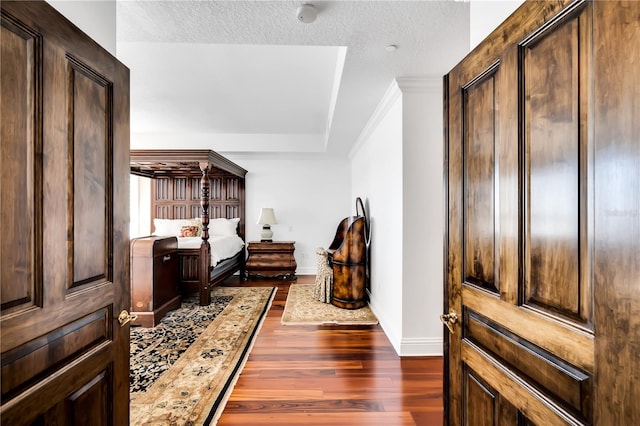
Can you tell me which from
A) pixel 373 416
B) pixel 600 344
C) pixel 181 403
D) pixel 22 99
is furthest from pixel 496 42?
pixel 181 403

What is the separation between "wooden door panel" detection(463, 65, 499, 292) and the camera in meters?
1.05

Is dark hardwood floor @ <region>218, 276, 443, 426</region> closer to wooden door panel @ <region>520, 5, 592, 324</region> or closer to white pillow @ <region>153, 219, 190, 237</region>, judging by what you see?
wooden door panel @ <region>520, 5, 592, 324</region>

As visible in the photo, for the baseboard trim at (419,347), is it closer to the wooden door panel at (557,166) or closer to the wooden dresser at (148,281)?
the wooden door panel at (557,166)

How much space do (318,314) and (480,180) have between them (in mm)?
2907

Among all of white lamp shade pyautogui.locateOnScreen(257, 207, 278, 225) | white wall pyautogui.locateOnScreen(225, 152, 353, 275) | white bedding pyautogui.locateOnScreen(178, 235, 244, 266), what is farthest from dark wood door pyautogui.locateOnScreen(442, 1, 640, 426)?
white wall pyautogui.locateOnScreen(225, 152, 353, 275)

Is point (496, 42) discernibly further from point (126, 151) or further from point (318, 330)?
point (318, 330)

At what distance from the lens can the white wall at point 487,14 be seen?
119cm

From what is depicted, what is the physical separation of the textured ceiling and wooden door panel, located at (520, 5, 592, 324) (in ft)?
3.55

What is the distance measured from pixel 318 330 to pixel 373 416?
1.34 m

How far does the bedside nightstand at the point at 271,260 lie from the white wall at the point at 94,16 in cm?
451

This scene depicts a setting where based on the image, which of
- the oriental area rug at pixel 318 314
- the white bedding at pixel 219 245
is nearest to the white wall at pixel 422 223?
the oriental area rug at pixel 318 314

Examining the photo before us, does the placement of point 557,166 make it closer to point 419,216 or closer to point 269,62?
point 419,216

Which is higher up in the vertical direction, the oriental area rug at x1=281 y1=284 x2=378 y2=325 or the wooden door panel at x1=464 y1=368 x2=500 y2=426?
the wooden door panel at x1=464 y1=368 x2=500 y2=426

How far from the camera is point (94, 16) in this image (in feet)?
4.36
